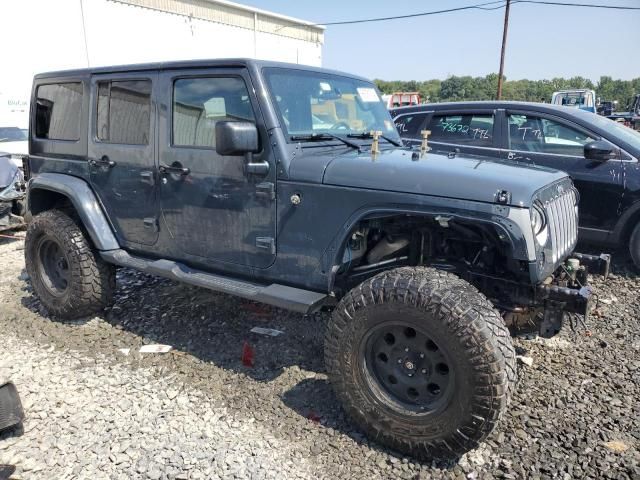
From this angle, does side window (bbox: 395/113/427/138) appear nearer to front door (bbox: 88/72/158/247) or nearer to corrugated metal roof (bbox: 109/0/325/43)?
front door (bbox: 88/72/158/247)

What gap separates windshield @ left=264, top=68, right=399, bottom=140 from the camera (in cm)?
307

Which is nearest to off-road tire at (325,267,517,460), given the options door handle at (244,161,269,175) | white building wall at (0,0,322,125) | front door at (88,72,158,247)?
door handle at (244,161,269,175)

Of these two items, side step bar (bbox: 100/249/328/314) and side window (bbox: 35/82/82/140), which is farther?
side window (bbox: 35/82/82/140)

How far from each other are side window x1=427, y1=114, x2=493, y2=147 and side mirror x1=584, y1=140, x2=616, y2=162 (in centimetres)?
98

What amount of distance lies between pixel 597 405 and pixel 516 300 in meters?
0.90

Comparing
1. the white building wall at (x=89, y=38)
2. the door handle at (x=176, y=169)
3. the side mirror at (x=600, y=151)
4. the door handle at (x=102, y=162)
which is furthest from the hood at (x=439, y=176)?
the white building wall at (x=89, y=38)

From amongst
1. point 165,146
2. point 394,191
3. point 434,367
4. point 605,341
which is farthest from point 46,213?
point 605,341

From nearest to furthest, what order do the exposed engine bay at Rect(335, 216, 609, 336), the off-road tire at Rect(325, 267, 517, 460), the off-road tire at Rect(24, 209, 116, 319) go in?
the off-road tire at Rect(325, 267, 517, 460) < the exposed engine bay at Rect(335, 216, 609, 336) < the off-road tire at Rect(24, 209, 116, 319)

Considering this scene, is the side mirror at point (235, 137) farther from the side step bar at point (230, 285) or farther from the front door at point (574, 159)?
the front door at point (574, 159)

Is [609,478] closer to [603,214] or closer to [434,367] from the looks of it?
[434,367]

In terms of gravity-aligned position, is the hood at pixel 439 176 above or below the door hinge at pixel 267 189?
above

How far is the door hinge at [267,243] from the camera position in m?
3.02

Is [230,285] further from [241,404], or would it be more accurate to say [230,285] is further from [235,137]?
[235,137]

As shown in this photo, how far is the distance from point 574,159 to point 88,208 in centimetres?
464
